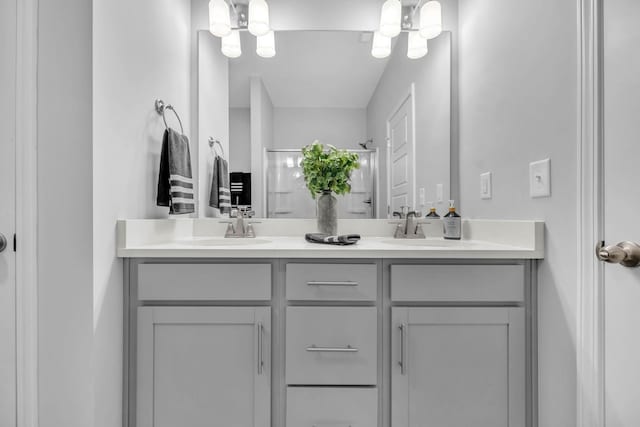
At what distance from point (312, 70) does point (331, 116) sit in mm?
266

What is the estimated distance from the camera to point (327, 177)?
1560 millimetres

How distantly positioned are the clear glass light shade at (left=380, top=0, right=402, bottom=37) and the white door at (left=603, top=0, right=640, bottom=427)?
0.96m

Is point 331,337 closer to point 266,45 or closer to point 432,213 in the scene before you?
point 432,213

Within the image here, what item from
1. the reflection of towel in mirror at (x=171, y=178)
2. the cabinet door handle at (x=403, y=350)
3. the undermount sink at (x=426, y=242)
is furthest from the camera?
the undermount sink at (x=426, y=242)

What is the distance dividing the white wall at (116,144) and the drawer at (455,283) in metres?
0.95

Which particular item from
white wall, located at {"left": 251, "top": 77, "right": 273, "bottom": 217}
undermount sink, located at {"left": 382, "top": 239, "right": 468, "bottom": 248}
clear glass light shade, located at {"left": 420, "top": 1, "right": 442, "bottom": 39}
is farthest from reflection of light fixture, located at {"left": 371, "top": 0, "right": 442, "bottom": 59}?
undermount sink, located at {"left": 382, "top": 239, "right": 468, "bottom": 248}

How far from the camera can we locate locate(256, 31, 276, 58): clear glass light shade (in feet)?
5.67

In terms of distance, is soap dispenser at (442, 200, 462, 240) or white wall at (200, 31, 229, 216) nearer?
soap dispenser at (442, 200, 462, 240)

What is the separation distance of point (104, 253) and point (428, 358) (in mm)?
1123

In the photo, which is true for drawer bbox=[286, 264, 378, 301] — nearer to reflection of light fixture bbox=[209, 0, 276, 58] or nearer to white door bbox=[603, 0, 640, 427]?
white door bbox=[603, 0, 640, 427]

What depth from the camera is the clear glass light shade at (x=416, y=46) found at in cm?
173

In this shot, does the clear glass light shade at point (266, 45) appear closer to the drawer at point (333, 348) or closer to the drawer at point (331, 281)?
the drawer at point (331, 281)

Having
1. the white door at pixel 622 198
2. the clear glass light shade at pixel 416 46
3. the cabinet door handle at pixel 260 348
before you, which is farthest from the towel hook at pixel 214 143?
the white door at pixel 622 198

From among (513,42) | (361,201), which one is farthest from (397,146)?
(513,42)
